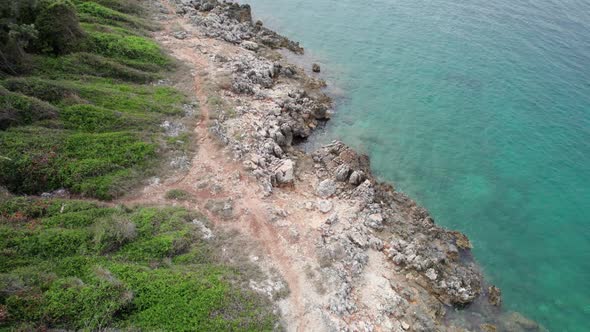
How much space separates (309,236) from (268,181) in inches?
299

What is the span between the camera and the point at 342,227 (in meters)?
37.8

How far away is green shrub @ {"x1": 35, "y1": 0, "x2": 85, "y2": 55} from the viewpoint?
4512 cm

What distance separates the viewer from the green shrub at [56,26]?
45.1 metres

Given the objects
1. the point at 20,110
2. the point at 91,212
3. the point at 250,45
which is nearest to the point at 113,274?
the point at 91,212

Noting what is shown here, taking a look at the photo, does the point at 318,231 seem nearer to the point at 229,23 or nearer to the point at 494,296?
the point at 494,296

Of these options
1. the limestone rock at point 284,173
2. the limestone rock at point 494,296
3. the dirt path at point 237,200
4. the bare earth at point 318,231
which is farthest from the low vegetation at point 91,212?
the limestone rock at point 494,296

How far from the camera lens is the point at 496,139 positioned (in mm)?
55656

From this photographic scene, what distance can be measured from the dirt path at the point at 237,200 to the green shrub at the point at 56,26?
19085 millimetres

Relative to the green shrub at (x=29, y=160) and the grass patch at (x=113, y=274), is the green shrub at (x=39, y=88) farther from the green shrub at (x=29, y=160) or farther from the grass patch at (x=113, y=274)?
the grass patch at (x=113, y=274)

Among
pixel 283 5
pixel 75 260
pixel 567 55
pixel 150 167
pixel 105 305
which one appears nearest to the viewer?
pixel 105 305

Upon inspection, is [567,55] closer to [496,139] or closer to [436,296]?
[496,139]

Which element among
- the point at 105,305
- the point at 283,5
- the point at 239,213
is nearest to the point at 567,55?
the point at 283,5

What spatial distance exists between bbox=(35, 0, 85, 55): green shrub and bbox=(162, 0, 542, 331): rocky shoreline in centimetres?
1703

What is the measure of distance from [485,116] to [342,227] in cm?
3476
